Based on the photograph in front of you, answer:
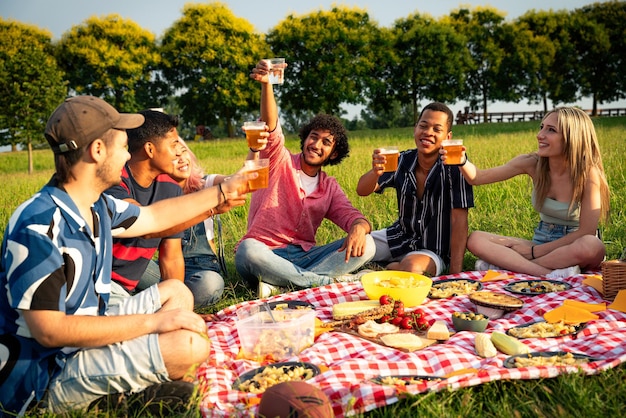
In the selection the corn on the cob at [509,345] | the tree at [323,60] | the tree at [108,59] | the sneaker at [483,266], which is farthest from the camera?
the tree at [323,60]

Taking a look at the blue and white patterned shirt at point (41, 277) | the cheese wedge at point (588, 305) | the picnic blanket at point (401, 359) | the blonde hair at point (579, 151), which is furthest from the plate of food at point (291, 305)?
the blonde hair at point (579, 151)

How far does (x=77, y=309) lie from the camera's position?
2.89 m

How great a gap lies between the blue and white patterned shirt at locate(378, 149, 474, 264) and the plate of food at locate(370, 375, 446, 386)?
8.72ft

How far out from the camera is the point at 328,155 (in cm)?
568

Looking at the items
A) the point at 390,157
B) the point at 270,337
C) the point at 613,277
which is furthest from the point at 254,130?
the point at 613,277

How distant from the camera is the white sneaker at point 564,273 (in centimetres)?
517

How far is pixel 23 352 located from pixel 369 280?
260 cm

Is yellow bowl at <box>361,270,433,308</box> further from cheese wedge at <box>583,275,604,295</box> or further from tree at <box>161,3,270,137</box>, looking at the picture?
tree at <box>161,3,270,137</box>

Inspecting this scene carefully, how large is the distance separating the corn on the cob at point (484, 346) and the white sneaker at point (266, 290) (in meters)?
2.05

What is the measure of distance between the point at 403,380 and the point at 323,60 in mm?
44949

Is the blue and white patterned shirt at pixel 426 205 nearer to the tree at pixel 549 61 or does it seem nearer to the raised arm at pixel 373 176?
the raised arm at pixel 373 176

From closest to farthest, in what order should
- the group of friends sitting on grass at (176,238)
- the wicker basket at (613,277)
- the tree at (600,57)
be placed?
1. the group of friends sitting on grass at (176,238)
2. the wicker basket at (613,277)
3. the tree at (600,57)

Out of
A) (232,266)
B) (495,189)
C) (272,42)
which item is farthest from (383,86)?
(232,266)

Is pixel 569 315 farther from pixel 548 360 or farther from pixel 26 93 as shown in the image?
pixel 26 93
